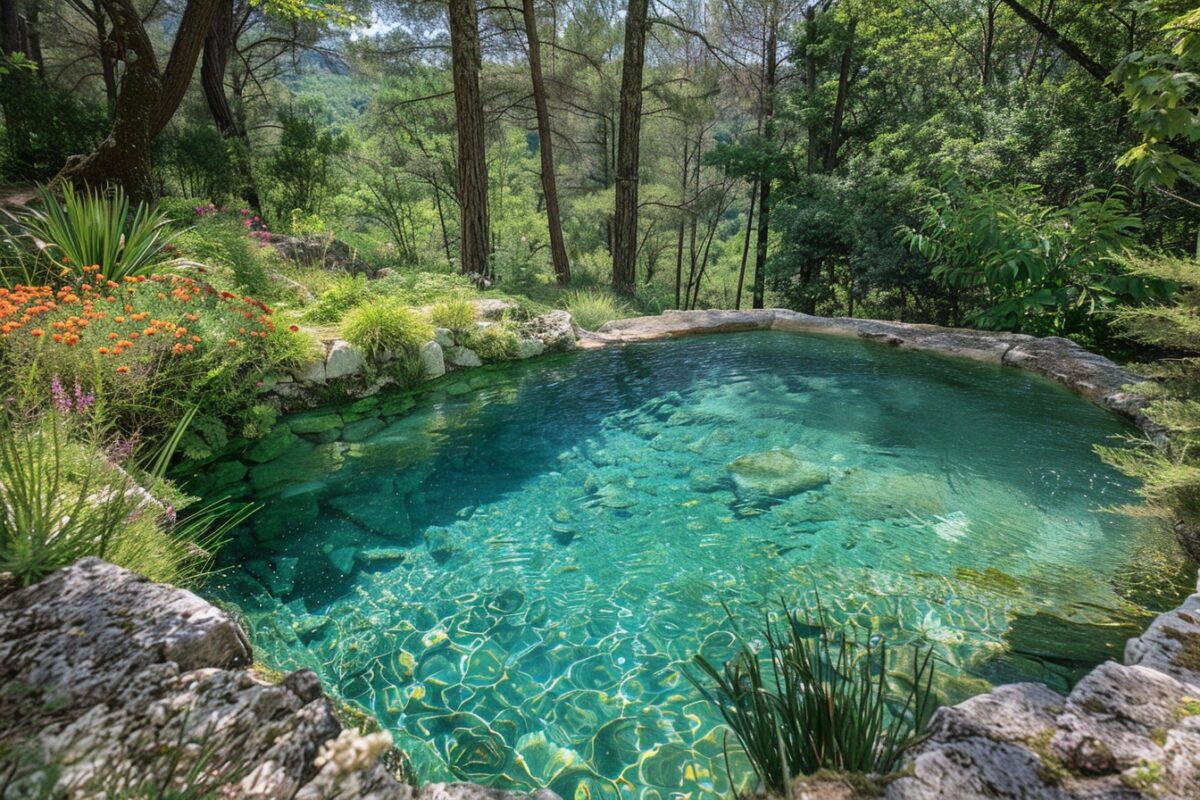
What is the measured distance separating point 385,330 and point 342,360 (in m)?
0.54

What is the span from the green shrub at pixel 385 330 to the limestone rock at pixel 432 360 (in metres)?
0.08

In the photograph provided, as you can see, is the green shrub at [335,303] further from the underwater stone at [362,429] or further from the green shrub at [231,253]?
the underwater stone at [362,429]

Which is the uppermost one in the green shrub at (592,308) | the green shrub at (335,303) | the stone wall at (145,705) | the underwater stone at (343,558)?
the green shrub at (335,303)

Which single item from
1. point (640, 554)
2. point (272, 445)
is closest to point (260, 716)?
point (640, 554)

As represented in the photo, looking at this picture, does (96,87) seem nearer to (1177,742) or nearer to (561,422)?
(561,422)

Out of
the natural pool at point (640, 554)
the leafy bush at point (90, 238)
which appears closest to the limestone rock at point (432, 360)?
the natural pool at point (640, 554)

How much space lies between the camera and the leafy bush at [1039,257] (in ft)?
17.4

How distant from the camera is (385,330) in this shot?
523 cm

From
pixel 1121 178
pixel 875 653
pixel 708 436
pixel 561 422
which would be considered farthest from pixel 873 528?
pixel 1121 178

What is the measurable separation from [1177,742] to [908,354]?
5.63m

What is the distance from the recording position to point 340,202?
1162 cm

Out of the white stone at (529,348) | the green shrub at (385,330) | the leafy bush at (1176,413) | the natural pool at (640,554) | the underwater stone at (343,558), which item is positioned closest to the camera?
the natural pool at (640,554)

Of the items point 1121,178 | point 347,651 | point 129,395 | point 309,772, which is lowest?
point 347,651

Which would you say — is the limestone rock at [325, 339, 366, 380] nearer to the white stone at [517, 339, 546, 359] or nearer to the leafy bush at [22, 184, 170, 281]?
the leafy bush at [22, 184, 170, 281]
